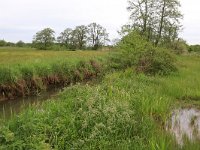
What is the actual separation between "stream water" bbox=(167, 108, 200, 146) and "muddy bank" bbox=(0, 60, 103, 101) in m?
7.29

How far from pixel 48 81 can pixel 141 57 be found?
22.2ft

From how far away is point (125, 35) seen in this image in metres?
24.1

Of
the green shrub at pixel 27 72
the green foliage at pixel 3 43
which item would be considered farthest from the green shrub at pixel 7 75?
the green foliage at pixel 3 43

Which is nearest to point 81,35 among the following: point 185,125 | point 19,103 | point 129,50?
point 129,50

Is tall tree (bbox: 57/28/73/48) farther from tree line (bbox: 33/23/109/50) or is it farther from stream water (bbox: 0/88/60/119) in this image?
stream water (bbox: 0/88/60/119)

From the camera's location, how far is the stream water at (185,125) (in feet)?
23.3

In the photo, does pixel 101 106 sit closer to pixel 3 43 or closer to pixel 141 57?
pixel 141 57

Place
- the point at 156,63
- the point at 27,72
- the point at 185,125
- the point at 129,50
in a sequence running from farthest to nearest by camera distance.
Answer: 1. the point at 129,50
2. the point at 156,63
3. the point at 27,72
4. the point at 185,125

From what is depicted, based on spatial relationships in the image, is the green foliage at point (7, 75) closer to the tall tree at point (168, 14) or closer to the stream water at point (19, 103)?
the stream water at point (19, 103)

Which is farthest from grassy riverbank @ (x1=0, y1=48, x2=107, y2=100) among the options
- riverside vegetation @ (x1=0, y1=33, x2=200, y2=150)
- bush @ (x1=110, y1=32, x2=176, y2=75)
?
riverside vegetation @ (x1=0, y1=33, x2=200, y2=150)

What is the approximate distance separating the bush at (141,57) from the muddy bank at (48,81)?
5.69ft

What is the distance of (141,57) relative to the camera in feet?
69.8

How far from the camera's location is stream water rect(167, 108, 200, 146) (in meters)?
7.11

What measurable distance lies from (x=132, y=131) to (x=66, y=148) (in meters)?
1.61
